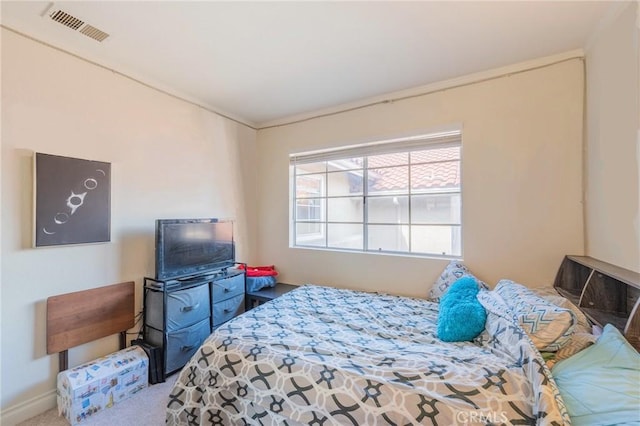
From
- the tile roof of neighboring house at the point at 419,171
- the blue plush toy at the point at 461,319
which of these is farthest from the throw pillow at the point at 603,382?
the tile roof of neighboring house at the point at 419,171

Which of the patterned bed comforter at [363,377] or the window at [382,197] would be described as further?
the window at [382,197]

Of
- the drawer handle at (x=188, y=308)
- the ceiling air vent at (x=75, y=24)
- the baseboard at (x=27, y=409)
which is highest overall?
the ceiling air vent at (x=75, y=24)

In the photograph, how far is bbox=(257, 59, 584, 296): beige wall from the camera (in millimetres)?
2118

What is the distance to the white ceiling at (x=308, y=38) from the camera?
64.2 inches

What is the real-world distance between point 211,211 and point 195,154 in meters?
0.64

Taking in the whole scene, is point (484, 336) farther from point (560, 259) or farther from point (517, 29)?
point (517, 29)

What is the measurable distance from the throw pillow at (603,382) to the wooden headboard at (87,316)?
2818mm

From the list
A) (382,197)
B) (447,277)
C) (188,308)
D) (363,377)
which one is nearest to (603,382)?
(363,377)

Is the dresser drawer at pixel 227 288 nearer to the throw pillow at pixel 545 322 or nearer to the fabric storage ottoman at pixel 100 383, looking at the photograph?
the fabric storage ottoman at pixel 100 383

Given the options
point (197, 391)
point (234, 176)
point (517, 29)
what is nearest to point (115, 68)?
point (234, 176)

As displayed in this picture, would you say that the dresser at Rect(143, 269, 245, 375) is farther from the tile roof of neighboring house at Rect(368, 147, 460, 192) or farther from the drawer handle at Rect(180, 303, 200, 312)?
the tile roof of neighboring house at Rect(368, 147, 460, 192)

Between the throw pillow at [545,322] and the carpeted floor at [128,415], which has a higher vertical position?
the throw pillow at [545,322]

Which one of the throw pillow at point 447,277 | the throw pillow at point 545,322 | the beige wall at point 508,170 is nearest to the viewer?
the throw pillow at point 545,322

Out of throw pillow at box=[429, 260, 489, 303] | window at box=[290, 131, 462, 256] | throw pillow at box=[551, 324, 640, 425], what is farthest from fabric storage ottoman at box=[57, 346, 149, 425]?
throw pillow at box=[551, 324, 640, 425]
